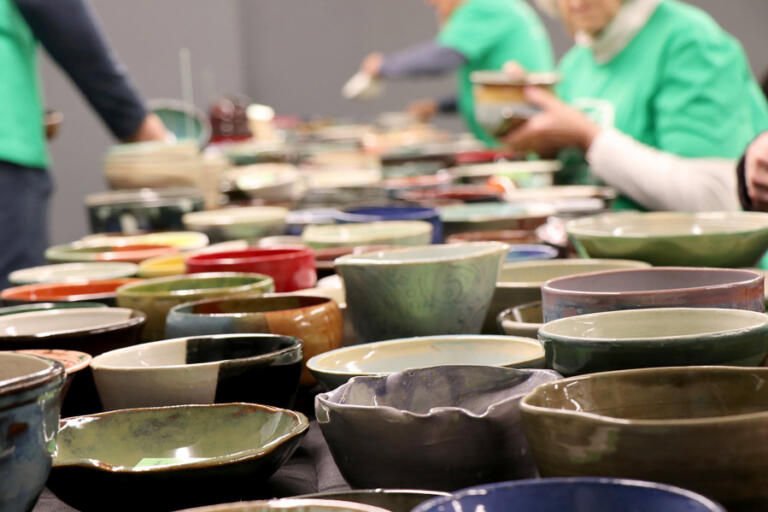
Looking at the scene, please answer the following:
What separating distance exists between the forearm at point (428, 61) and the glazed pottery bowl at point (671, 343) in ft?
14.6

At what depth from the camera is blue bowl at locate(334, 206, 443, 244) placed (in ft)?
4.80

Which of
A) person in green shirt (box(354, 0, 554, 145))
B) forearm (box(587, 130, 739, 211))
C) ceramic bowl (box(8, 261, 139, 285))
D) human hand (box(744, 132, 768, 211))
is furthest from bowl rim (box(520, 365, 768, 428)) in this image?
person in green shirt (box(354, 0, 554, 145))

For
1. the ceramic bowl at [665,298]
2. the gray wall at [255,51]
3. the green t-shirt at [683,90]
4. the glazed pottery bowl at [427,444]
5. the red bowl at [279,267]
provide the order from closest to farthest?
1. the glazed pottery bowl at [427,444]
2. the ceramic bowl at [665,298]
3. the red bowl at [279,267]
4. the green t-shirt at [683,90]
5. the gray wall at [255,51]

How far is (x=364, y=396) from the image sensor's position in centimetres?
70

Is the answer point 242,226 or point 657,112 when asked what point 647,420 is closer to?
point 242,226

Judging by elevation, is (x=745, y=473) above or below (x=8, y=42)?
below

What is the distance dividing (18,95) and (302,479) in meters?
1.88

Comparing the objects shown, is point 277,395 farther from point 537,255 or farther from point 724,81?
point 724,81

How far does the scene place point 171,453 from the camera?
2.42ft

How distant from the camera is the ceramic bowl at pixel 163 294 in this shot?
1.02m

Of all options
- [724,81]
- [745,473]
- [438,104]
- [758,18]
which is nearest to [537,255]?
[745,473]

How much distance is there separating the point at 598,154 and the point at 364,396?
6.08 ft

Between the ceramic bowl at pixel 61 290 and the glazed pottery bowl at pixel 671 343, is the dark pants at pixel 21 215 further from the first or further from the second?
the glazed pottery bowl at pixel 671 343

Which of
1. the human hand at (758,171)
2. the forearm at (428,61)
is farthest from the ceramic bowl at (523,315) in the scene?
the forearm at (428,61)
